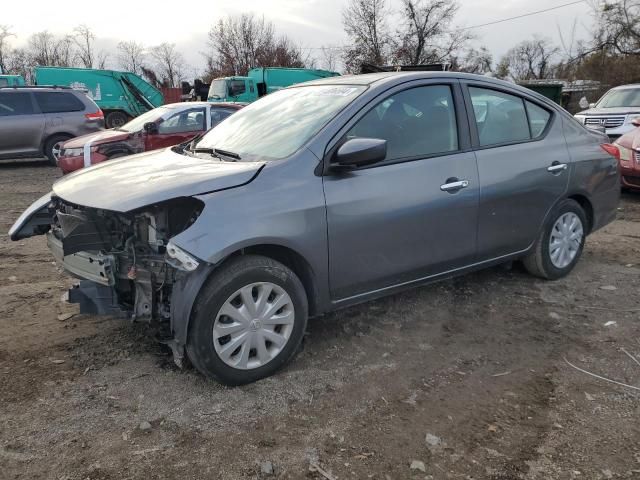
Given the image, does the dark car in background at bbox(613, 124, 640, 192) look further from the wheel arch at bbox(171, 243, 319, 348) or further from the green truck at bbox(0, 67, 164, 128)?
the green truck at bbox(0, 67, 164, 128)

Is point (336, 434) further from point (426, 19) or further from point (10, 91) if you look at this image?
point (426, 19)

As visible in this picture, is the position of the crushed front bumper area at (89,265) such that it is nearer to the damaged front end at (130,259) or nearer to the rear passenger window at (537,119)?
the damaged front end at (130,259)

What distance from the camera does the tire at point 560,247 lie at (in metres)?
4.48

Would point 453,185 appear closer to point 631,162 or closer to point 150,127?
point 631,162

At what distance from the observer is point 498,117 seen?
4137 millimetres

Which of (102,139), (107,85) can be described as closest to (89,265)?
(102,139)

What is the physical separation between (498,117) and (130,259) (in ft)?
9.35

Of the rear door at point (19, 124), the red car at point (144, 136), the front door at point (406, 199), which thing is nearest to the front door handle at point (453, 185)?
the front door at point (406, 199)

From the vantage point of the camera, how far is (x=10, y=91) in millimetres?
12031

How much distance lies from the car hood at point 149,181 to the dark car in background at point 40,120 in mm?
9504

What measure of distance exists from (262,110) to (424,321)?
195cm

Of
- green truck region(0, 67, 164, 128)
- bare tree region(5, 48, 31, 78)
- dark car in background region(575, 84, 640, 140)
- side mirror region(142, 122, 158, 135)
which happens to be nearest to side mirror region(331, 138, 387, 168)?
side mirror region(142, 122, 158, 135)

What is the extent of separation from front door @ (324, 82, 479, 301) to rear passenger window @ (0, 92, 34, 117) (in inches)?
441

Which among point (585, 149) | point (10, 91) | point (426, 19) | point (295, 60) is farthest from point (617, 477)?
point (295, 60)
